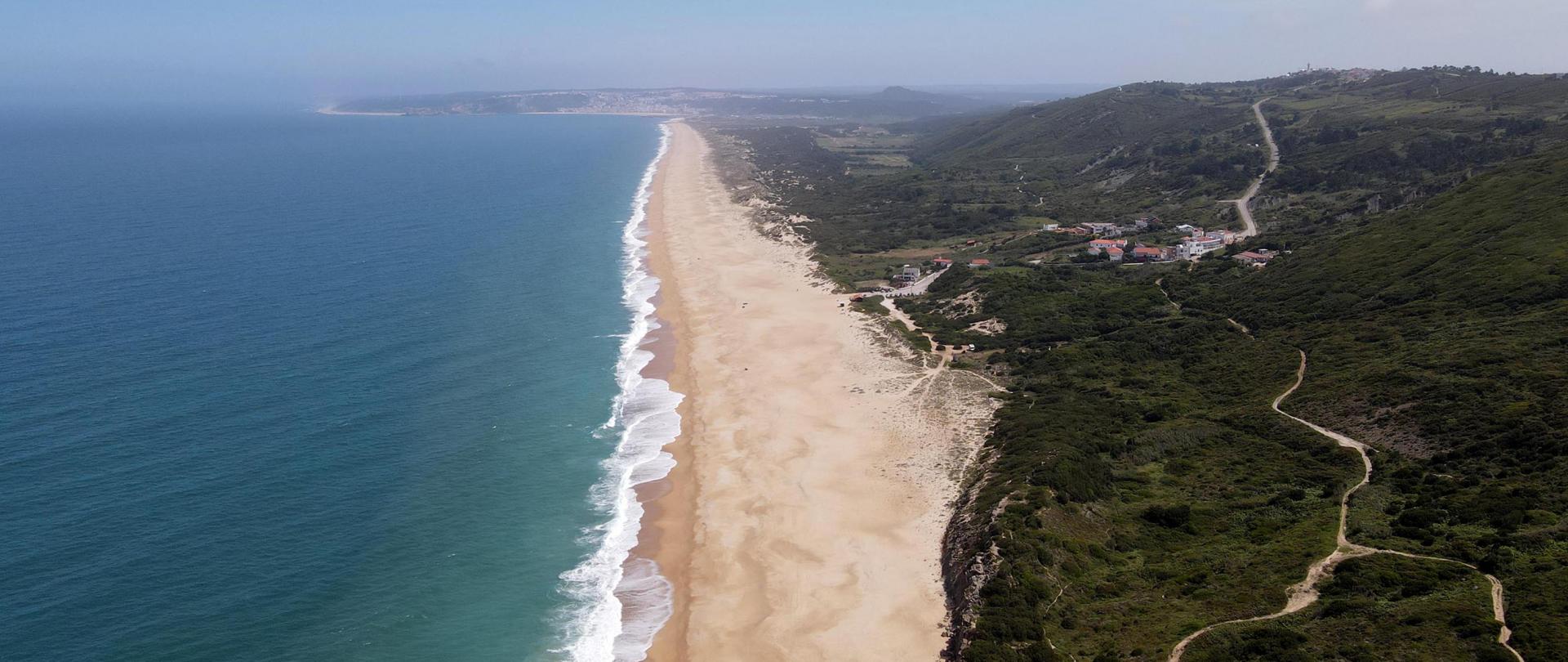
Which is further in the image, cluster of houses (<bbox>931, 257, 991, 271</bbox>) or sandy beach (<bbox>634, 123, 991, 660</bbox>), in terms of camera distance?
cluster of houses (<bbox>931, 257, 991, 271</bbox>)

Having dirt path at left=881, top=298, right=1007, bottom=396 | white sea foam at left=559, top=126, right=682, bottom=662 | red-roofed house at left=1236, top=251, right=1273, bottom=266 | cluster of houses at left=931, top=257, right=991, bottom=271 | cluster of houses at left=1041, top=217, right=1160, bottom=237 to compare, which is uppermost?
red-roofed house at left=1236, top=251, right=1273, bottom=266

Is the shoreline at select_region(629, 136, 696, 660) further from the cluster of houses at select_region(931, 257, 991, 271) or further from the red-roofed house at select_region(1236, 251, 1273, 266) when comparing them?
the red-roofed house at select_region(1236, 251, 1273, 266)

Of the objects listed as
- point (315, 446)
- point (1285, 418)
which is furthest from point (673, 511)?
point (1285, 418)

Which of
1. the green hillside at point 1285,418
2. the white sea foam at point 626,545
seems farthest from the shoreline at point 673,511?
the green hillside at point 1285,418

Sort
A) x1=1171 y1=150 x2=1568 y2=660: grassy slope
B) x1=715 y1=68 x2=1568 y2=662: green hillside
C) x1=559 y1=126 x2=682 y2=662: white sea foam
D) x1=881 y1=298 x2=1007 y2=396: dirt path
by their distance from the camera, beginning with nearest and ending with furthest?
x1=715 y1=68 x2=1568 y2=662: green hillside, x1=1171 y1=150 x2=1568 y2=660: grassy slope, x1=559 y1=126 x2=682 y2=662: white sea foam, x1=881 y1=298 x2=1007 y2=396: dirt path

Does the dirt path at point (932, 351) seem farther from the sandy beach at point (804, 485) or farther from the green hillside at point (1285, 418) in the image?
the green hillside at point (1285, 418)

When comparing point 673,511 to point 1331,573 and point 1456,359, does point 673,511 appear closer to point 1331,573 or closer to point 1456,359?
point 1331,573

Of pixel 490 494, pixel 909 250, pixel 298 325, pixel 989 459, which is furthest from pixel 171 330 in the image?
pixel 909 250

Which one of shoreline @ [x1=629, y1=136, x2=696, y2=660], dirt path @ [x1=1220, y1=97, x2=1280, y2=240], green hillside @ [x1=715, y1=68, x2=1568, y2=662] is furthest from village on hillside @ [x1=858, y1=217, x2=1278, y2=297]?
shoreline @ [x1=629, y1=136, x2=696, y2=660]
